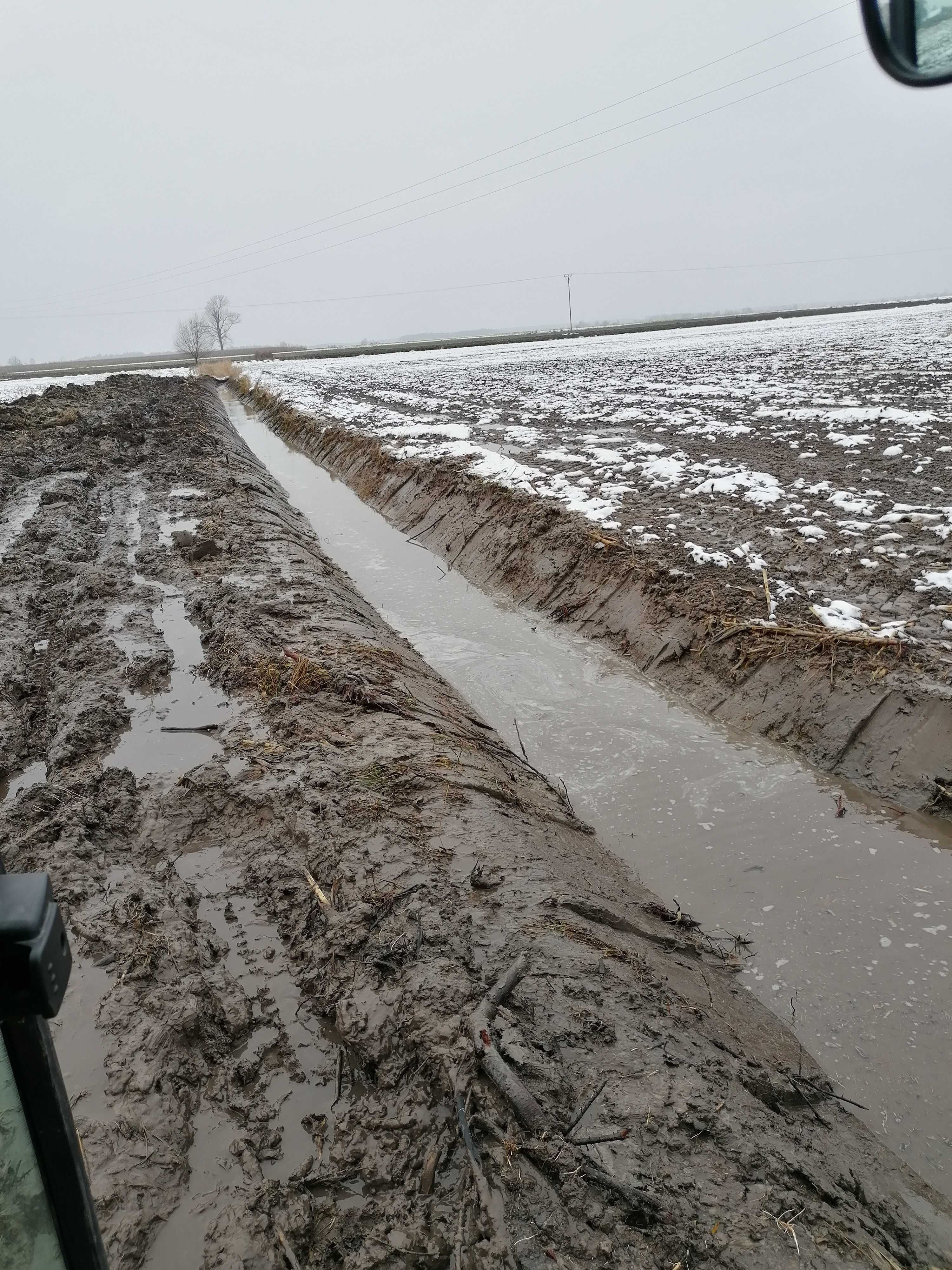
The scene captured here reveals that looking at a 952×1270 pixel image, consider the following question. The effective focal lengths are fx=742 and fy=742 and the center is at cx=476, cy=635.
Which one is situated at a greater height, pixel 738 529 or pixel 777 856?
pixel 738 529

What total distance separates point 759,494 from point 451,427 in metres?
8.65

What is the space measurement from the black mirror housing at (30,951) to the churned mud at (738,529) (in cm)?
483

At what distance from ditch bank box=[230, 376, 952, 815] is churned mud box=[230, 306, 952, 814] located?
0.05 ft

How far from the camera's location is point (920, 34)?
5.36ft

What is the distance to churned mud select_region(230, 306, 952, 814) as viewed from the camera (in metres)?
5.17

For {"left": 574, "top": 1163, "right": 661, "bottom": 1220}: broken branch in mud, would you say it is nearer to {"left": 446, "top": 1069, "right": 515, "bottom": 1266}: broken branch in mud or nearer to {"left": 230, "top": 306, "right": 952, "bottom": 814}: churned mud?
{"left": 446, "top": 1069, "right": 515, "bottom": 1266}: broken branch in mud

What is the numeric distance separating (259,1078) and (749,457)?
414 inches

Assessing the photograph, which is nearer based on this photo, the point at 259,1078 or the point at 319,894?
the point at 259,1078

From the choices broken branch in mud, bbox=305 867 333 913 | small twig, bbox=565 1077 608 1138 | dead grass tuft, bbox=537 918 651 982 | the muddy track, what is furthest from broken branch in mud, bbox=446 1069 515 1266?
broken branch in mud, bbox=305 867 333 913

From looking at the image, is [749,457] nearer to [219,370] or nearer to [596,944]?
[596,944]

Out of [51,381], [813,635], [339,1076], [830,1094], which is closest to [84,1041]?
[339,1076]

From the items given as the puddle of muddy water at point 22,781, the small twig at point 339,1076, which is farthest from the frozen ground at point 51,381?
the small twig at point 339,1076

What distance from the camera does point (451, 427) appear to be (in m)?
16.0

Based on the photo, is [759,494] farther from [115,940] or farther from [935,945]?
[115,940]
